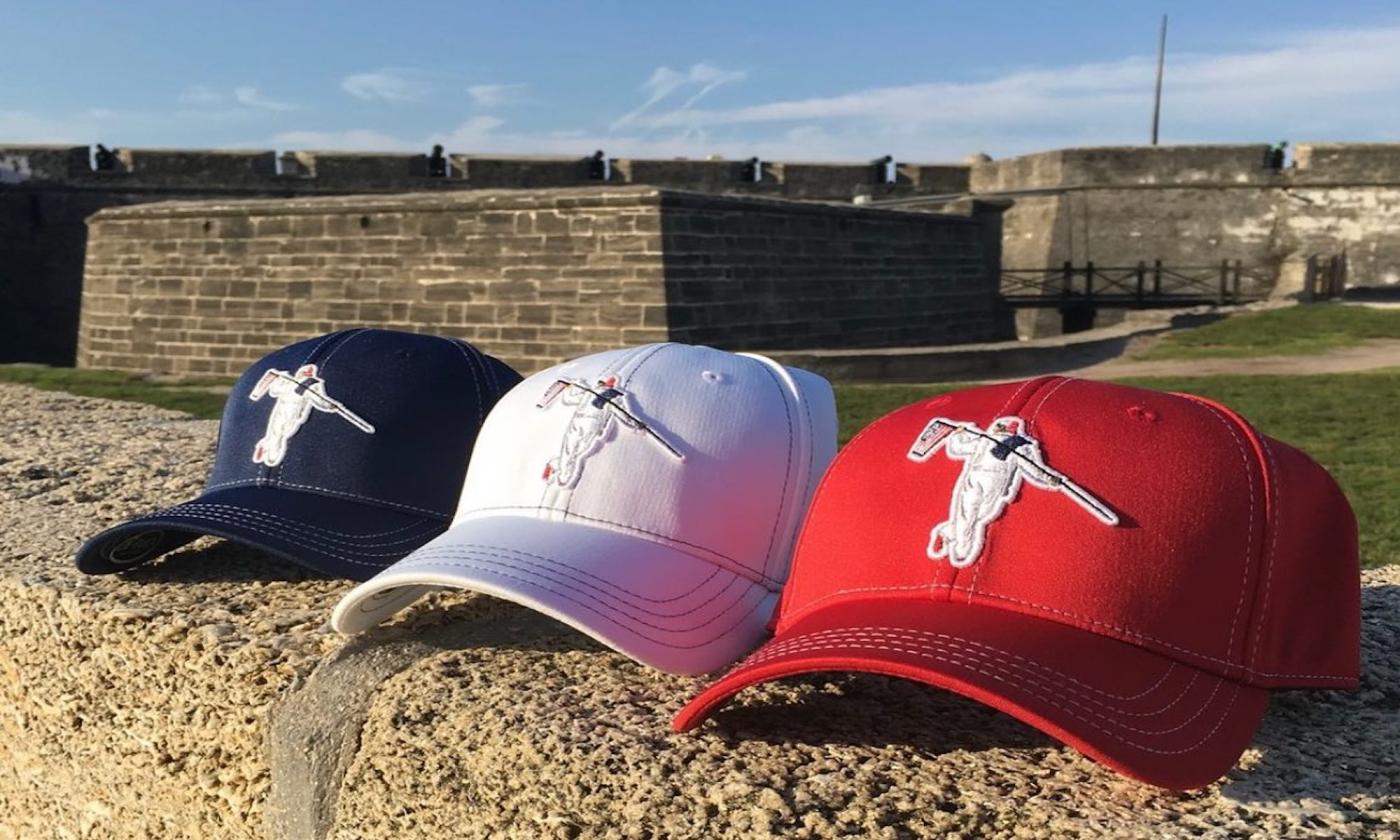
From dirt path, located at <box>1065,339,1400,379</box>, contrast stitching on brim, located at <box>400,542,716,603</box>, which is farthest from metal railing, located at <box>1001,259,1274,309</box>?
contrast stitching on brim, located at <box>400,542,716,603</box>

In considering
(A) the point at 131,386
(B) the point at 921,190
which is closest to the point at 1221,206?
(B) the point at 921,190

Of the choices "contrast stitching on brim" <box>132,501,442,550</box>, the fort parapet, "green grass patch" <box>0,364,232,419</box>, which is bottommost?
"green grass patch" <box>0,364,232,419</box>

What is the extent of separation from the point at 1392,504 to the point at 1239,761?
4.64 m

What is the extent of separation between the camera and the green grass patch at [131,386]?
981 centimetres

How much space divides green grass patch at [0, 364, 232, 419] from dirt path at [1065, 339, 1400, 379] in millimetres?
8383

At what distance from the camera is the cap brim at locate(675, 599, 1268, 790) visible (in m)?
1.07

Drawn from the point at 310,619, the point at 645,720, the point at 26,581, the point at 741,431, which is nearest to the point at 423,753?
the point at 645,720

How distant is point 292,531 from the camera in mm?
1894

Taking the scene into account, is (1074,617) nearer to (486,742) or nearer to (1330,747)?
(1330,747)

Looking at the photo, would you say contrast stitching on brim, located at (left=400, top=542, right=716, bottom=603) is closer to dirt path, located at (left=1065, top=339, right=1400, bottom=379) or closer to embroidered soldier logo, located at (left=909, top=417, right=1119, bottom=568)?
embroidered soldier logo, located at (left=909, top=417, right=1119, bottom=568)

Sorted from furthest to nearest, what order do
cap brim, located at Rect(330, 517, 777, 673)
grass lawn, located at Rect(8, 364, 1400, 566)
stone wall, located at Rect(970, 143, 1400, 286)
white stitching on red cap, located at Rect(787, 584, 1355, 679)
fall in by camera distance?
1. stone wall, located at Rect(970, 143, 1400, 286)
2. grass lawn, located at Rect(8, 364, 1400, 566)
3. cap brim, located at Rect(330, 517, 777, 673)
4. white stitching on red cap, located at Rect(787, 584, 1355, 679)

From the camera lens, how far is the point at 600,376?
1804 mm

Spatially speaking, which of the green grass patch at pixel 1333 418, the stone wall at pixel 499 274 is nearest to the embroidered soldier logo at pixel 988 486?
the green grass patch at pixel 1333 418

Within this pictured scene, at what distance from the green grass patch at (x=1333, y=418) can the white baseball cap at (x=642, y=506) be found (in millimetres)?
3240
